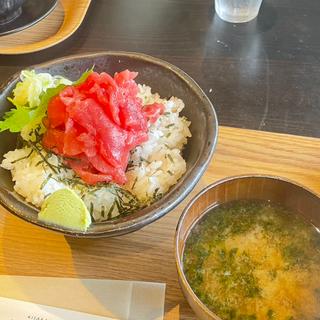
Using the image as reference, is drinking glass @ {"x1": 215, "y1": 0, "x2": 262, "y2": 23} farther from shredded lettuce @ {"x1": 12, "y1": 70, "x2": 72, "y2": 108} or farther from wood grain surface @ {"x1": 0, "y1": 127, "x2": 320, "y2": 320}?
shredded lettuce @ {"x1": 12, "y1": 70, "x2": 72, "y2": 108}

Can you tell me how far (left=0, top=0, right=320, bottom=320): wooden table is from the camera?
1319 millimetres

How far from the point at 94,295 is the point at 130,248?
6.1 inches

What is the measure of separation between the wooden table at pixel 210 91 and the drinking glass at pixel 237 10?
3 centimetres

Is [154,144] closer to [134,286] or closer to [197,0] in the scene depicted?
[134,286]

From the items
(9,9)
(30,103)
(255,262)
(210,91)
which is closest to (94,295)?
(255,262)

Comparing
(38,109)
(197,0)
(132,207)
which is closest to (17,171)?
(38,109)

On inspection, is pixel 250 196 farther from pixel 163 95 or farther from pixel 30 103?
pixel 30 103

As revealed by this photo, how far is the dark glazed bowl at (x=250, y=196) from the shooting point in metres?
1.14

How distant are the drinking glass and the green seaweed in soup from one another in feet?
3.86

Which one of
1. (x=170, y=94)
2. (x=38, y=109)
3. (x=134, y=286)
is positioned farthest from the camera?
(x=170, y=94)

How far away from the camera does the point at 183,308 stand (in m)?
1.22

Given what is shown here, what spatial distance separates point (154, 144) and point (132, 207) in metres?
0.19

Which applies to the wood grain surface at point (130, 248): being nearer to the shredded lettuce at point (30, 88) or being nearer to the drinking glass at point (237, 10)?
the shredded lettuce at point (30, 88)

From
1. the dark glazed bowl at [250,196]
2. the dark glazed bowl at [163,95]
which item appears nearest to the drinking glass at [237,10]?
the dark glazed bowl at [163,95]
